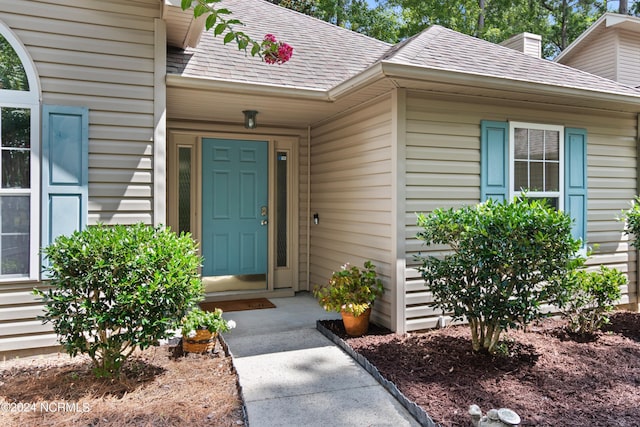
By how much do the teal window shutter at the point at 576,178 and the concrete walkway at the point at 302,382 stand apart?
3.17 m

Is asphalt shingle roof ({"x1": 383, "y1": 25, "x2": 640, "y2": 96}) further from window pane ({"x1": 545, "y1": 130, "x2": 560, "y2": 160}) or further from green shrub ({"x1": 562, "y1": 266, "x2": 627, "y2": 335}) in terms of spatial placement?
green shrub ({"x1": 562, "y1": 266, "x2": 627, "y2": 335})

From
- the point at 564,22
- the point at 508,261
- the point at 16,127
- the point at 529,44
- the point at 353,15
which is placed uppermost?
the point at 564,22

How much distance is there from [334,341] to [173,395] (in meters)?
1.57

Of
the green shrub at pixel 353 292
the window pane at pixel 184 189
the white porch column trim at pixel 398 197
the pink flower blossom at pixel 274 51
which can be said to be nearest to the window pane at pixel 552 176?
the white porch column trim at pixel 398 197

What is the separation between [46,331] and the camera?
12.0 feet

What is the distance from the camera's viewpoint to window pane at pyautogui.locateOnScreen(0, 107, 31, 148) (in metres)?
3.47

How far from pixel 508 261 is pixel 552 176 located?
7.07 ft

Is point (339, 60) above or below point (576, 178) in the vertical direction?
above

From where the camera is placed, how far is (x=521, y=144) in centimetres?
480

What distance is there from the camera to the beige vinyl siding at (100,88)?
3535 mm

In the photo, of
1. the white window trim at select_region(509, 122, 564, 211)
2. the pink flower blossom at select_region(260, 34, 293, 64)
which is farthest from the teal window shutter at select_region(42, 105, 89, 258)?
the white window trim at select_region(509, 122, 564, 211)

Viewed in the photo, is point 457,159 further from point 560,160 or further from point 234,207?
point 234,207

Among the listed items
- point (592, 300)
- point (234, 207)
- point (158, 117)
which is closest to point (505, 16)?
point (234, 207)

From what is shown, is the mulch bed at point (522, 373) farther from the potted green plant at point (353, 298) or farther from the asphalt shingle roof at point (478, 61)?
the asphalt shingle roof at point (478, 61)
